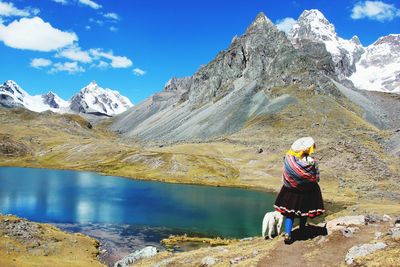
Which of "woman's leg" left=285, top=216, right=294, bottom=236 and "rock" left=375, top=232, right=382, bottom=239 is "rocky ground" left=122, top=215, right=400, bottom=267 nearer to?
"rock" left=375, top=232, right=382, bottom=239

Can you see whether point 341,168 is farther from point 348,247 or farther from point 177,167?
point 348,247

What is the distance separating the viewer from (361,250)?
2770 cm

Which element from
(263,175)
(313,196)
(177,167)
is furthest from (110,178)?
(313,196)

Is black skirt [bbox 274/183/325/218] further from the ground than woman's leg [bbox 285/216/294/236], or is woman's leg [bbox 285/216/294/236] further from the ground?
black skirt [bbox 274/183/325/218]

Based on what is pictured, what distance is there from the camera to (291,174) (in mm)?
29141

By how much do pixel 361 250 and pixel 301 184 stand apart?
215 inches

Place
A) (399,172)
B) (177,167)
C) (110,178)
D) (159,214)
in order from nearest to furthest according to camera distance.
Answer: (159,214) → (399,172) → (110,178) → (177,167)

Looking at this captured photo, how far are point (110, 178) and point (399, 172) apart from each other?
11575 cm

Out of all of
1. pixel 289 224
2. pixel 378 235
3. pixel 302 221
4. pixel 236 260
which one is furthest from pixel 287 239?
pixel 378 235

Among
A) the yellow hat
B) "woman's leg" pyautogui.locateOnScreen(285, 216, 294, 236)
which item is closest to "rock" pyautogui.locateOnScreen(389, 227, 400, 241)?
"woman's leg" pyautogui.locateOnScreen(285, 216, 294, 236)

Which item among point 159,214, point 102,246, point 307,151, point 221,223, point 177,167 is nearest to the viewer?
point 307,151

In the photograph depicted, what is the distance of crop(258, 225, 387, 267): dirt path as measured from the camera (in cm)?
2833

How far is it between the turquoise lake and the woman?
48847 mm

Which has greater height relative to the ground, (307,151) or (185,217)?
(307,151)
